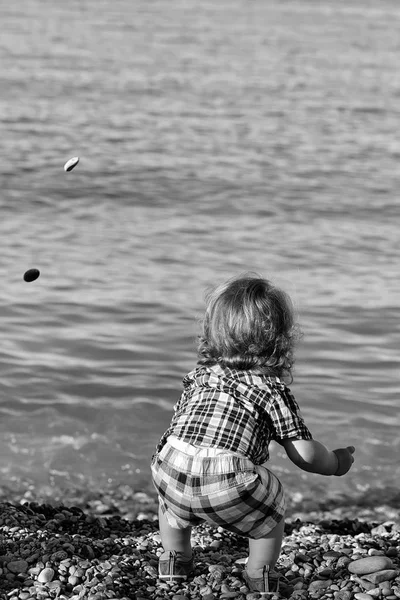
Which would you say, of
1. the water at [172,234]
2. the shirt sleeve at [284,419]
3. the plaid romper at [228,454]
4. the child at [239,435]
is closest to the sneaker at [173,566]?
the child at [239,435]

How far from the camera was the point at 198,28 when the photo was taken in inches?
1281

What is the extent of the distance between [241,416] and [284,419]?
177 mm

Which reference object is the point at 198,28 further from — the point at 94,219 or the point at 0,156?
the point at 94,219

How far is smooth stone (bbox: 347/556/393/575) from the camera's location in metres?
4.31

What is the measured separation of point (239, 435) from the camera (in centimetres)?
391

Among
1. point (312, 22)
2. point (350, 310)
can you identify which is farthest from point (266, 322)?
point (312, 22)

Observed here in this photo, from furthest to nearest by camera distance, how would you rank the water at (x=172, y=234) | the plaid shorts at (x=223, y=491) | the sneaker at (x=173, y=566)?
the water at (x=172, y=234) < the sneaker at (x=173, y=566) < the plaid shorts at (x=223, y=491)

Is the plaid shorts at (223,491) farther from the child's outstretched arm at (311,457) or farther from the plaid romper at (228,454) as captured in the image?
the child's outstretched arm at (311,457)

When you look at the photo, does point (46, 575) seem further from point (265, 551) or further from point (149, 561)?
point (265, 551)

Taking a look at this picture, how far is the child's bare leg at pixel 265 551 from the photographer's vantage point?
157 inches

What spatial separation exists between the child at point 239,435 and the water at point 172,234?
2.41 meters

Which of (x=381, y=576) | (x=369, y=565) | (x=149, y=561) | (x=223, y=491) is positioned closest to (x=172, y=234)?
(x=149, y=561)

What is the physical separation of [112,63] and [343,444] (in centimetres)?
1879

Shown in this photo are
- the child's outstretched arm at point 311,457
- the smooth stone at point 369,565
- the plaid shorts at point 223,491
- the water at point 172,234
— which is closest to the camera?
the plaid shorts at point 223,491
